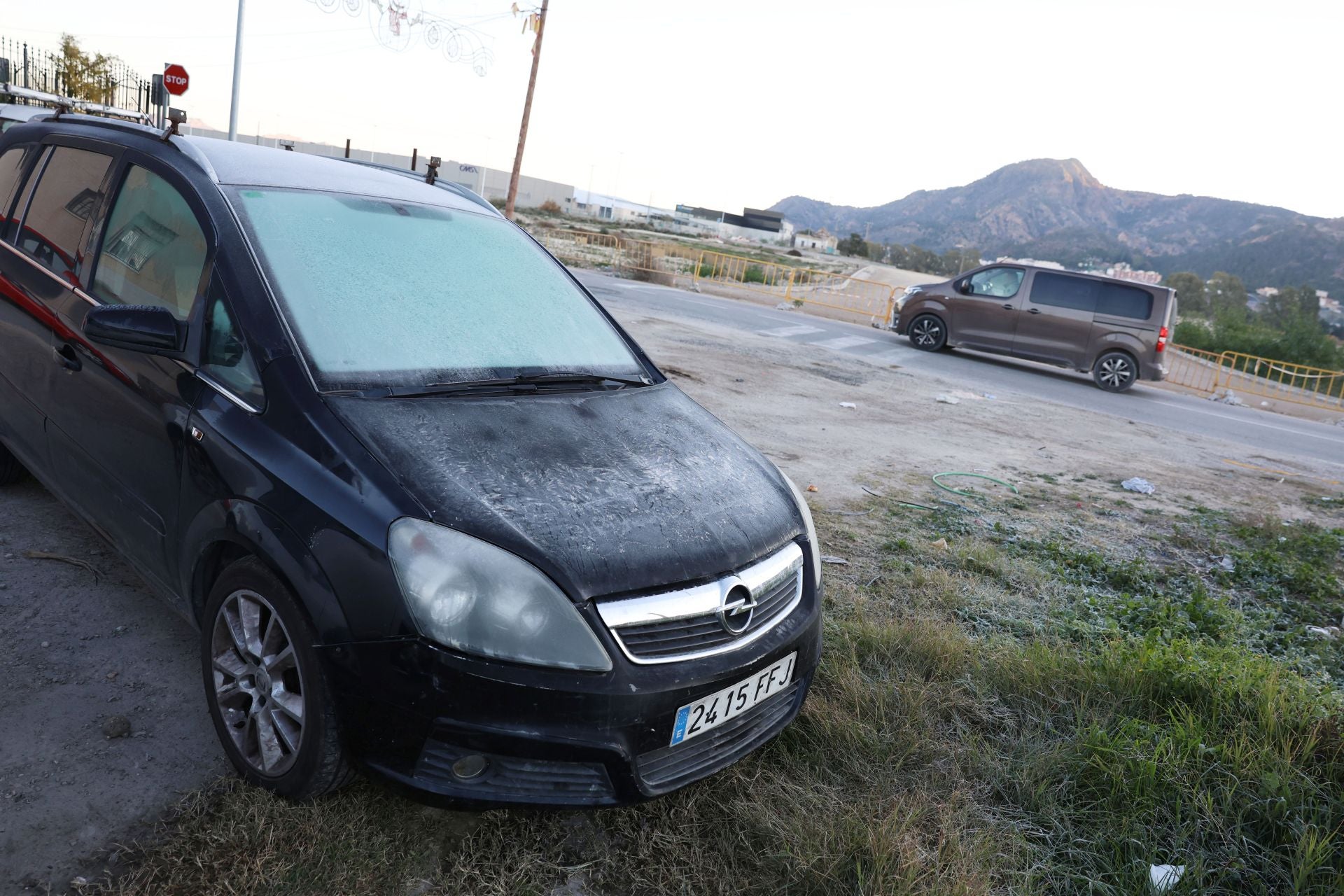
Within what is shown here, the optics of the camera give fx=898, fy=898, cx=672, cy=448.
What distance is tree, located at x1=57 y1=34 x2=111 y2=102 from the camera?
32.5 metres

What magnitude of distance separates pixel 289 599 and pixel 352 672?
0.26m

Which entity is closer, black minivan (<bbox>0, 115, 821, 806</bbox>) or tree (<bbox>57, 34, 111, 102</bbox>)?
black minivan (<bbox>0, 115, 821, 806</bbox>)

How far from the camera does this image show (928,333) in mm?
16422

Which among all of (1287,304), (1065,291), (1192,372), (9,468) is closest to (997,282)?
(1065,291)

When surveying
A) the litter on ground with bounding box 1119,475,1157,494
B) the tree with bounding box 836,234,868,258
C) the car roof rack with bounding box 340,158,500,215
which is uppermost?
the tree with bounding box 836,234,868,258

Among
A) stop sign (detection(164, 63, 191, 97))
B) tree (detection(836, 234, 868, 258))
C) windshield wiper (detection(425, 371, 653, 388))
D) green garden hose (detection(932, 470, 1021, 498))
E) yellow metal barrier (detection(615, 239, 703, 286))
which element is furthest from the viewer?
tree (detection(836, 234, 868, 258))

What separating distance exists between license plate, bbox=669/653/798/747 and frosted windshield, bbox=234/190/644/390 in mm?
1234

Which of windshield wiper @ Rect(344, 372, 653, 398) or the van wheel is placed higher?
windshield wiper @ Rect(344, 372, 653, 398)

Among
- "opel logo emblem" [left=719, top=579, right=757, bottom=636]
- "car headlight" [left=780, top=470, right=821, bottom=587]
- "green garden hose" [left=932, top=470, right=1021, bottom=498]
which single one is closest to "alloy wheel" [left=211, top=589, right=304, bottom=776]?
"opel logo emblem" [left=719, top=579, right=757, bottom=636]

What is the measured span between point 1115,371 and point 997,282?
A: 2.47 meters

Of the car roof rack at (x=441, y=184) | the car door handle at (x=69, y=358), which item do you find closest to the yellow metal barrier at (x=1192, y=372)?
the car roof rack at (x=441, y=184)

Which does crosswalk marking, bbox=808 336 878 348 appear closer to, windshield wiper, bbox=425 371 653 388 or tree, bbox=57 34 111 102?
windshield wiper, bbox=425 371 653 388

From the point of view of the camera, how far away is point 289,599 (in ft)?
7.12

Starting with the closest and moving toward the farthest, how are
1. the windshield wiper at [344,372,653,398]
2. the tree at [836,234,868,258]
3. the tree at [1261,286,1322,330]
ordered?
1. the windshield wiper at [344,372,653,398]
2. the tree at [1261,286,1322,330]
3. the tree at [836,234,868,258]
